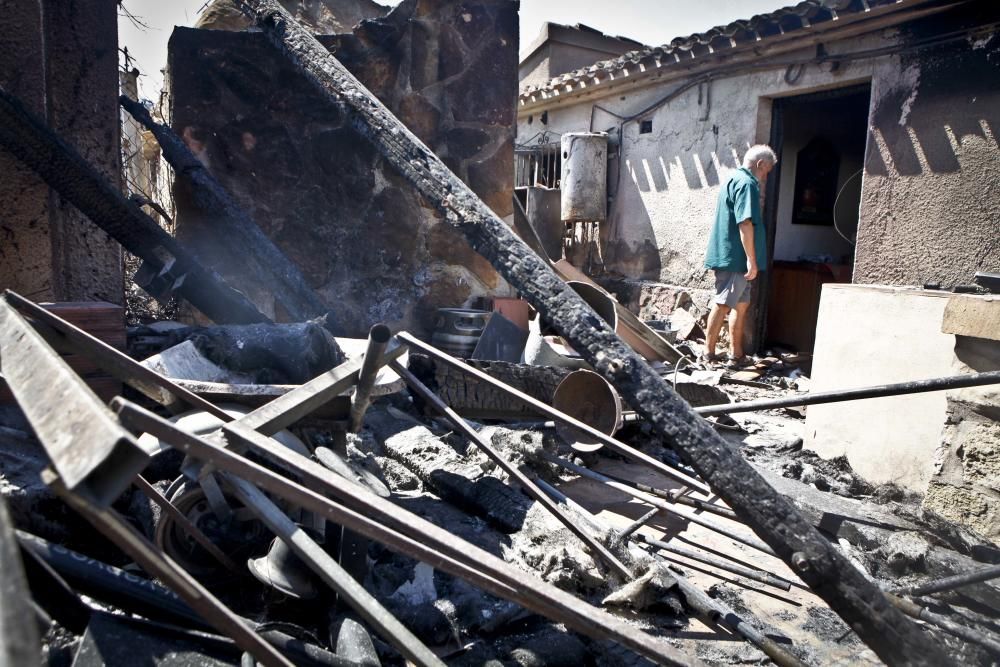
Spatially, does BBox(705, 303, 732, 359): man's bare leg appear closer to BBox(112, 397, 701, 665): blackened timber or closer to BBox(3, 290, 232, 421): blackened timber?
BBox(3, 290, 232, 421): blackened timber

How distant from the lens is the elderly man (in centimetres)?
660

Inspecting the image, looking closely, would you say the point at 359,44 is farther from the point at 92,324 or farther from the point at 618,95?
the point at 618,95

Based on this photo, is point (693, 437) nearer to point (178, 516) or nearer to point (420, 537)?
point (420, 537)

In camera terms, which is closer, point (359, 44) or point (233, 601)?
point (233, 601)

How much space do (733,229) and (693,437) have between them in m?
5.47

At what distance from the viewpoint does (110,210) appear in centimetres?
350

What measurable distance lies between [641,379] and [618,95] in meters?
9.14

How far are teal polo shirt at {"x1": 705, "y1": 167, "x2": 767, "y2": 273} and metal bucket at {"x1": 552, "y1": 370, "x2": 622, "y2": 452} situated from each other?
3.52 metres

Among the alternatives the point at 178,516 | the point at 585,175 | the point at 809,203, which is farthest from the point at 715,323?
the point at 178,516

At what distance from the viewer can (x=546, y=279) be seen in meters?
2.10

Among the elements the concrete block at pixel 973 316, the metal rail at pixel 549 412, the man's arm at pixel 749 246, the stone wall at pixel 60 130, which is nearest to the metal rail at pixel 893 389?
the metal rail at pixel 549 412

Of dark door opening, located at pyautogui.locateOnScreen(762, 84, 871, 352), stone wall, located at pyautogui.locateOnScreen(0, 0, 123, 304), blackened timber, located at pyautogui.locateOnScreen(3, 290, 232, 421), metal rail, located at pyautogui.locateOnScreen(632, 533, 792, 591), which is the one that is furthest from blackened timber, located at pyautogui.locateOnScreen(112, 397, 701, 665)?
dark door opening, located at pyautogui.locateOnScreen(762, 84, 871, 352)

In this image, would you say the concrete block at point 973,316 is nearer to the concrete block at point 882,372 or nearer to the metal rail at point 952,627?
the concrete block at point 882,372

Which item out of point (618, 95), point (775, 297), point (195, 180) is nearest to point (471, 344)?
point (195, 180)
